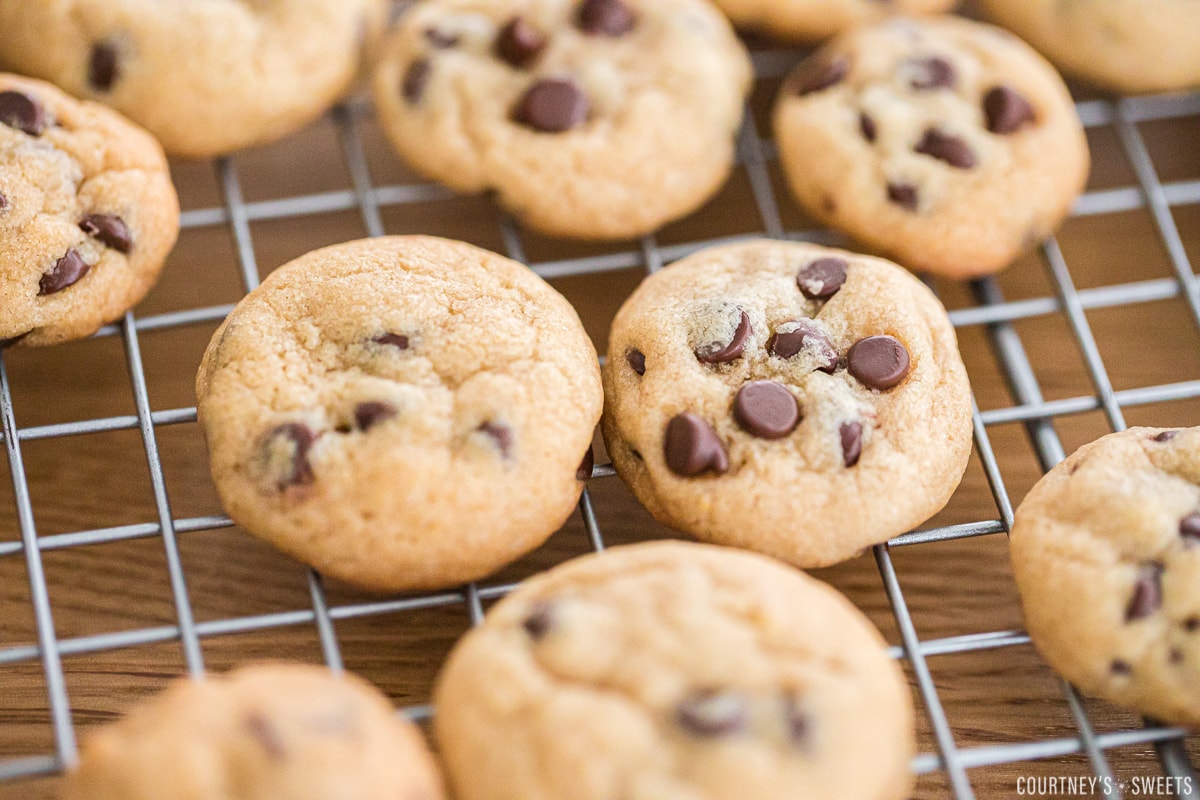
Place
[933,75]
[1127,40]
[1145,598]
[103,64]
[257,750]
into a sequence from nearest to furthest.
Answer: [257,750] → [1145,598] → [103,64] → [933,75] → [1127,40]

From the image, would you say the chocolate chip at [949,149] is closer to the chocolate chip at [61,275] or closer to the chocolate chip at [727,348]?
the chocolate chip at [727,348]

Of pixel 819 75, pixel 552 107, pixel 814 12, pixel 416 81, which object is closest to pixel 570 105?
pixel 552 107

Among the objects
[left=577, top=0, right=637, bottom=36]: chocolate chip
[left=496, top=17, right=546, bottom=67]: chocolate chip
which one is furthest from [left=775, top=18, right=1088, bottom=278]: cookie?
[left=496, top=17, right=546, bottom=67]: chocolate chip

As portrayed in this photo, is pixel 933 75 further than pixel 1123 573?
Yes

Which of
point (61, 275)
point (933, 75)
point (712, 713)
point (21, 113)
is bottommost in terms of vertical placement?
point (712, 713)

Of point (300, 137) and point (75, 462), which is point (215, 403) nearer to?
point (75, 462)

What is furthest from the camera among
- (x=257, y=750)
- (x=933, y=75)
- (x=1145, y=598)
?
(x=933, y=75)

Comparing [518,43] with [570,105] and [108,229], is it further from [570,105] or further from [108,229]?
[108,229]
